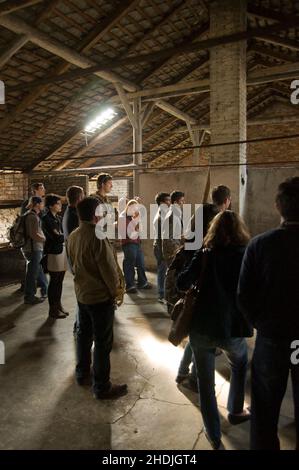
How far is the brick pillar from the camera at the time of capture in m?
6.47

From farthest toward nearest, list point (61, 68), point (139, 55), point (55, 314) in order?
point (61, 68), point (139, 55), point (55, 314)

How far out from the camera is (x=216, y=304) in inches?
82.9

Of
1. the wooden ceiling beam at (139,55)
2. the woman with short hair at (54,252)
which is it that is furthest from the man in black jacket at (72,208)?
the wooden ceiling beam at (139,55)

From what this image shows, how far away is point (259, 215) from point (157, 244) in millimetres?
2692

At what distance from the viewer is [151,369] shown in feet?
10.7

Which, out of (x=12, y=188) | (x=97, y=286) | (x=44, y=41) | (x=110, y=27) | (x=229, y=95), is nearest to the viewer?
(x=97, y=286)

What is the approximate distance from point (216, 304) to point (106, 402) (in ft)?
4.33

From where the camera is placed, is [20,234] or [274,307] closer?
[274,307]

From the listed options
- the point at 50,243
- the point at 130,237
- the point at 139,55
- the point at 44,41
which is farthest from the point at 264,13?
the point at 50,243

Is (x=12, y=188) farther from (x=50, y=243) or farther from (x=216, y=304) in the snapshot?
(x=216, y=304)

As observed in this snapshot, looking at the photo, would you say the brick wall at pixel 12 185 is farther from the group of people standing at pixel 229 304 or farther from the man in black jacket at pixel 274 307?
the man in black jacket at pixel 274 307

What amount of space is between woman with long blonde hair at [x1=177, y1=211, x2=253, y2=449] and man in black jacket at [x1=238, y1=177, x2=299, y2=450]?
221 mm

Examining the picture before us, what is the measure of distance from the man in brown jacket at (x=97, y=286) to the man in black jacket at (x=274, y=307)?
46.5 inches

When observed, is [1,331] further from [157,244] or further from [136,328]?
[157,244]
